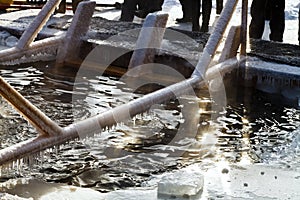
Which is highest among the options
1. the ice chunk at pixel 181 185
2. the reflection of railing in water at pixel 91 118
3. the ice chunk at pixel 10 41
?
the reflection of railing in water at pixel 91 118

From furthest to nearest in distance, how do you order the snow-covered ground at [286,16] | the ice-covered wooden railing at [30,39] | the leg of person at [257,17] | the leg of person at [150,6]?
the leg of person at [150,6] < the snow-covered ground at [286,16] < the leg of person at [257,17] < the ice-covered wooden railing at [30,39]

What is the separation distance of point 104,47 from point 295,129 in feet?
8.32

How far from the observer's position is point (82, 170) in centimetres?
428

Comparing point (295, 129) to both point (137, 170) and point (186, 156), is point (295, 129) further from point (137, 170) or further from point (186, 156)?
point (137, 170)

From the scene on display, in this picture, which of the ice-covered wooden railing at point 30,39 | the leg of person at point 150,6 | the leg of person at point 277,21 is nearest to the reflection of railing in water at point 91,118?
the ice-covered wooden railing at point 30,39

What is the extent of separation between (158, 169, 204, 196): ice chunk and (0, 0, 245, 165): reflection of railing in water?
2.21 feet

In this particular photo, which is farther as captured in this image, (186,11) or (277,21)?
(186,11)

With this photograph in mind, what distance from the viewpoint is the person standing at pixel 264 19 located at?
28.9 feet

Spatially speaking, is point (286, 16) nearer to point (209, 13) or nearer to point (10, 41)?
point (209, 13)

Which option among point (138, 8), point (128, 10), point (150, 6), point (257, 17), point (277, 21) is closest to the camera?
point (257, 17)

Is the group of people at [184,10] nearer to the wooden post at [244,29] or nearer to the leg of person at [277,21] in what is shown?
the leg of person at [277,21]

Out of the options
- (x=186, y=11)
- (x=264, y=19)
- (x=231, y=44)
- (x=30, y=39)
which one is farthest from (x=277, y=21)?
(x=30, y=39)

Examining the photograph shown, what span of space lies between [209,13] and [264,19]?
3.04 feet

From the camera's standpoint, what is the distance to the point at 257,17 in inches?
347
